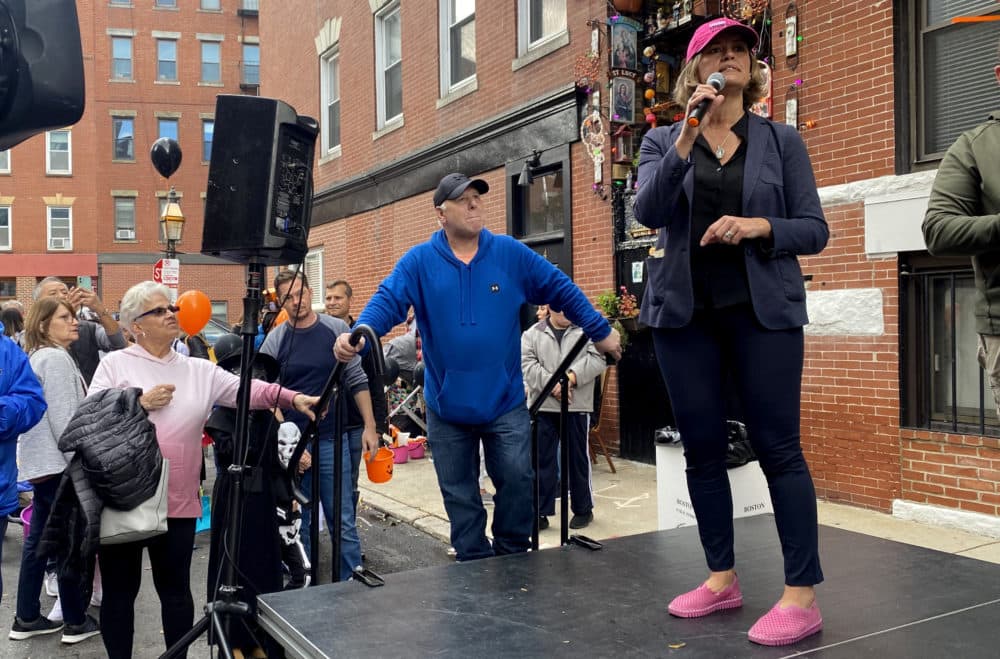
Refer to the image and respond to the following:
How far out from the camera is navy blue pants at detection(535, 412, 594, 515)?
6520 millimetres

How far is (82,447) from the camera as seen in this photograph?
11.4ft

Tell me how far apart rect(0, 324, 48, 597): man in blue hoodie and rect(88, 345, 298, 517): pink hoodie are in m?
0.57

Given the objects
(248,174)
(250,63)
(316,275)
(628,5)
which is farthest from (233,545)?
(250,63)

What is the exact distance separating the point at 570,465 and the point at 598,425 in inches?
83.5

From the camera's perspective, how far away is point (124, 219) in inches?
1380

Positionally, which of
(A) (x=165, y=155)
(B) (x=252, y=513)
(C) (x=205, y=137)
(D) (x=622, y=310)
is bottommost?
(B) (x=252, y=513)

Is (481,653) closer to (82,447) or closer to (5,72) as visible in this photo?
(82,447)

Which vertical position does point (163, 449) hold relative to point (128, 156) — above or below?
below

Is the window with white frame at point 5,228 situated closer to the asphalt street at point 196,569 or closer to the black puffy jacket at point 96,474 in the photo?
Result: the asphalt street at point 196,569

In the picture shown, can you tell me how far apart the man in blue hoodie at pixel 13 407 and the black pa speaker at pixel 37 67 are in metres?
2.30

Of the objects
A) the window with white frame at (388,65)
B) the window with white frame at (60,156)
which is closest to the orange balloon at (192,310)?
the window with white frame at (388,65)

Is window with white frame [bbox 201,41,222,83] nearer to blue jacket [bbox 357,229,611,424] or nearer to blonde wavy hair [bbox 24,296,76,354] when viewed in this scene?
blonde wavy hair [bbox 24,296,76,354]

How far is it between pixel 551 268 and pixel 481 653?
6.27 feet

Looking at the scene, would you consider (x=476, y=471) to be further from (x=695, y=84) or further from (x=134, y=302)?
(x=695, y=84)
